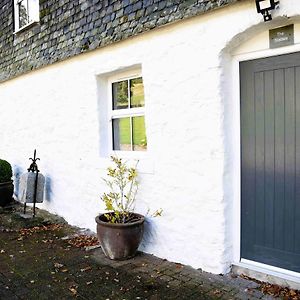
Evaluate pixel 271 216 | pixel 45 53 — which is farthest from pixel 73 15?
pixel 271 216

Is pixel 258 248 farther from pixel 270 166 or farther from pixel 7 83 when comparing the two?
pixel 7 83

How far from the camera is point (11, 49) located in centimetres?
841

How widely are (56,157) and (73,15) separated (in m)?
2.61

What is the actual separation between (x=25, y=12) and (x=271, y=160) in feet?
21.7

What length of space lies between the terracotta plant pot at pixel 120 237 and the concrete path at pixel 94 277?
112mm

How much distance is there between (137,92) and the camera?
5457 millimetres

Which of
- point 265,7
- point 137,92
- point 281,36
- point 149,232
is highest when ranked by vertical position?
point 265,7

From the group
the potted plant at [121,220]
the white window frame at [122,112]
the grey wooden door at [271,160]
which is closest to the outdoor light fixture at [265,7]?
the grey wooden door at [271,160]

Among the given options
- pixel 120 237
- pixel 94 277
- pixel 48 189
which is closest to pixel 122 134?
pixel 120 237

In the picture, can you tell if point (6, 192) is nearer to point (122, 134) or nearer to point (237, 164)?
point (122, 134)

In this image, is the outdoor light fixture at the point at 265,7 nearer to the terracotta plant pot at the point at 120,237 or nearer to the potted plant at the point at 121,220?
the potted plant at the point at 121,220

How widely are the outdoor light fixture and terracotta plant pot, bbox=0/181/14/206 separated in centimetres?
678

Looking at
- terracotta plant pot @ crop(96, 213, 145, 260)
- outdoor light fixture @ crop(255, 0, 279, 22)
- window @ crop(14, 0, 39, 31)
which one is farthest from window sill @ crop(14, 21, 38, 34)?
outdoor light fixture @ crop(255, 0, 279, 22)

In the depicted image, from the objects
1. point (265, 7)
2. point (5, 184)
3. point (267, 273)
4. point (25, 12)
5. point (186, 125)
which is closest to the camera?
point (265, 7)
